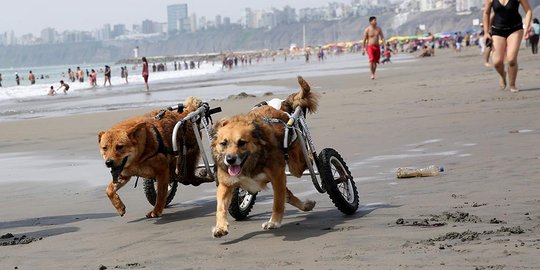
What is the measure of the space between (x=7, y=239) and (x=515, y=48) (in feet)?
32.9

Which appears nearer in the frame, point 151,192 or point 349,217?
point 349,217

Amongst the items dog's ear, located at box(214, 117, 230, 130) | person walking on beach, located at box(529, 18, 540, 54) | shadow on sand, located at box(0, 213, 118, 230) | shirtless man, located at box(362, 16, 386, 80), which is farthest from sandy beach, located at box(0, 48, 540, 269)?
person walking on beach, located at box(529, 18, 540, 54)

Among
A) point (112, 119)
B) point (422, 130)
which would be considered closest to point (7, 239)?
point (422, 130)

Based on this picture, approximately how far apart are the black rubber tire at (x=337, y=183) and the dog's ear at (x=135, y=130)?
1521mm

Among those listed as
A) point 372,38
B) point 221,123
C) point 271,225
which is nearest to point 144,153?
point 221,123

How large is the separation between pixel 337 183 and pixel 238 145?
1.28 metres

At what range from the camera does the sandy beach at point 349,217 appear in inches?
210

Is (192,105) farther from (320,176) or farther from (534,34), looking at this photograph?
(534,34)

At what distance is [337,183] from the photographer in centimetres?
707

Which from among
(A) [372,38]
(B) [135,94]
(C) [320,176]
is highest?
(A) [372,38]

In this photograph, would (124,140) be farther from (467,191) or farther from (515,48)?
(515,48)

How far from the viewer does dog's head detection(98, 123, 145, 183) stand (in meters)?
7.19

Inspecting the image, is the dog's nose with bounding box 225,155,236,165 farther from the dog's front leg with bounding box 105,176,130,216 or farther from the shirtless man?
the shirtless man

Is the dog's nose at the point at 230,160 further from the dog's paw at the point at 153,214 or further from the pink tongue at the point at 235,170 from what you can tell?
the dog's paw at the point at 153,214
